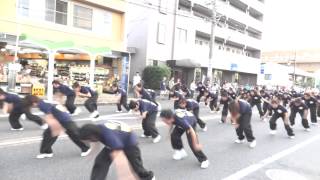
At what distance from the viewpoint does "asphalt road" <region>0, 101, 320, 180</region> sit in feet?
22.5

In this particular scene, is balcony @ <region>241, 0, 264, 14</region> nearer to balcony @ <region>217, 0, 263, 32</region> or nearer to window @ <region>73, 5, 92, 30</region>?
balcony @ <region>217, 0, 263, 32</region>

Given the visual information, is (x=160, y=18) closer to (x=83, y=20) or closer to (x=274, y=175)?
(x=83, y=20)

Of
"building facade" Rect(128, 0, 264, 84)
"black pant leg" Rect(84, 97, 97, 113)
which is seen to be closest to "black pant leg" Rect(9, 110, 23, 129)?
"black pant leg" Rect(84, 97, 97, 113)

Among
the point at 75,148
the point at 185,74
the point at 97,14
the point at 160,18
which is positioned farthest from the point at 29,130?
the point at 185,74

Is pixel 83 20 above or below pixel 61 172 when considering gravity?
above

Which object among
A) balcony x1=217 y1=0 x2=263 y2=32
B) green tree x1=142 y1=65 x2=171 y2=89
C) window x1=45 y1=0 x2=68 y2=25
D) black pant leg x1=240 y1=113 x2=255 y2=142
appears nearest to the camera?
black pant leg x1=240 y1=113 x2=255 y2=142

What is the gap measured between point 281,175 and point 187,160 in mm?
1972

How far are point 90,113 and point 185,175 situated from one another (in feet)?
25.5

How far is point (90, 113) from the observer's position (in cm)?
1418

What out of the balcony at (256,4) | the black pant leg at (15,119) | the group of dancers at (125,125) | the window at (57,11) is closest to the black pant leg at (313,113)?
the group of dancers at (125,125)

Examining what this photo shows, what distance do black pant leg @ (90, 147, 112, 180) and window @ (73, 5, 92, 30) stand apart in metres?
19.0

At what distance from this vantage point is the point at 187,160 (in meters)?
8.26

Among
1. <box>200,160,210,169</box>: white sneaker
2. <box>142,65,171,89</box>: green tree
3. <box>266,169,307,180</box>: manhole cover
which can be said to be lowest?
<box>266,169,307,180</box>: manhole cover

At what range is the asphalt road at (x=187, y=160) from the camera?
6844 mm
